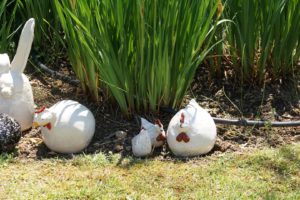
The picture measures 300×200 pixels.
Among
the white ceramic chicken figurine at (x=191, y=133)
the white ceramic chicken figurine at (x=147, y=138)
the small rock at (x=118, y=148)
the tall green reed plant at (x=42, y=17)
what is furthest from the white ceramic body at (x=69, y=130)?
the tall green reed plant at (x=42, y=17)

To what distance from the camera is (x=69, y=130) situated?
2.87 metres

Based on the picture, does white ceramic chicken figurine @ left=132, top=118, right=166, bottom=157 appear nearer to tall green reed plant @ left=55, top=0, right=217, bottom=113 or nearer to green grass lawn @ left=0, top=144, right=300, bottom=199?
green grass lawn @ left=0, top=144, right=300, bottom=199

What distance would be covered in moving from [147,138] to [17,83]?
72 cm

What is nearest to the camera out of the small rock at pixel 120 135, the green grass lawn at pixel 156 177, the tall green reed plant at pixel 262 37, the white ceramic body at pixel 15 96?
the green grass lawn at pixel 156 177

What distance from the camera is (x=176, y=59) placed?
3.04 meters

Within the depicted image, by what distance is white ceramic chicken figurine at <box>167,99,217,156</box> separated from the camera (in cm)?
282

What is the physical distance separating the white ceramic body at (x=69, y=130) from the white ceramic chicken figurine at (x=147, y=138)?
0.24m

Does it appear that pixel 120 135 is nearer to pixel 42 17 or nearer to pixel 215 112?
pixel 215 112

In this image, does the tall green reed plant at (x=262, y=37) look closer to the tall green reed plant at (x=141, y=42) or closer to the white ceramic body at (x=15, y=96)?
the tall green reed plant at (x=141, y=42)

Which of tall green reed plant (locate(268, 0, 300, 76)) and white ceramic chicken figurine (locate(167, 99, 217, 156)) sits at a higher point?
tall green reed plant (locate(268, 0, 300, 76))

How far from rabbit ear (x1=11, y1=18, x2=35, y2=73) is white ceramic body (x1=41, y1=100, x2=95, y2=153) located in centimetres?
30

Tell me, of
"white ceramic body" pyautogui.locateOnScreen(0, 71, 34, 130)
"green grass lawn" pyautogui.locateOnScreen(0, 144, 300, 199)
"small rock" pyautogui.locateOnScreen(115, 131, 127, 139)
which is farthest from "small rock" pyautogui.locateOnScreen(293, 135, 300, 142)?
"white ceramic body" pyautogui.locateOnScreen(0, 71, 34, 130)

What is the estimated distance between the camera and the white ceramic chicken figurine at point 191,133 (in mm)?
2822

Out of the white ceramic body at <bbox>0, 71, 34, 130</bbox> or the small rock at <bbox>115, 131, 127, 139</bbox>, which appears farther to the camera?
the small rock at <bbox>115, 131, 127, 139</bbox>
